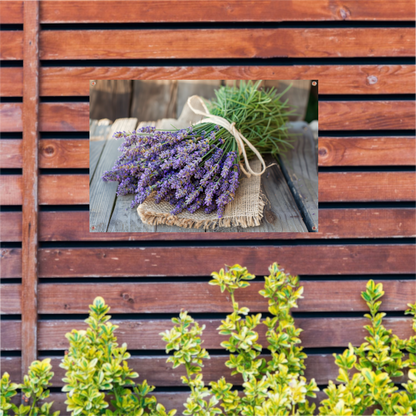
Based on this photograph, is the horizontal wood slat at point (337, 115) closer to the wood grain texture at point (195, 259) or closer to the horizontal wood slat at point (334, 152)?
the horizontal wood slat at point (334, 152)

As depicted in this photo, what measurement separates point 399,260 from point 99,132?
4.07ft

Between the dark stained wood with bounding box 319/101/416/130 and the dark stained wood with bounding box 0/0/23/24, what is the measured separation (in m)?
1.14

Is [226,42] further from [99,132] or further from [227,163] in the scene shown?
[99,132]

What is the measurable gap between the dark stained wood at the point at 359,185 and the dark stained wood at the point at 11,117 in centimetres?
114

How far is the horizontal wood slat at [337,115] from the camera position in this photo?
133 cm

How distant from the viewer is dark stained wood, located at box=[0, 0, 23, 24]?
1.31m

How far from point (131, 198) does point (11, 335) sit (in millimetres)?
710

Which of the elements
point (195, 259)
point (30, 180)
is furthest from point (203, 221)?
point (30, 180)

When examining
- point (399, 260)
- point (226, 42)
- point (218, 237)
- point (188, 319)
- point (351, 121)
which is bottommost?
point (188, 319)

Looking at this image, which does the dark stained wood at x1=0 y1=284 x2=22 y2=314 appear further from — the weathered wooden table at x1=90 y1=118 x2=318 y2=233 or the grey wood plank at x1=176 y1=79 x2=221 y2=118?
the grey wood plank at x1=176 y1=79 x2=221 y2=118

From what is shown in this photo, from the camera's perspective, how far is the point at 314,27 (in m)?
1.31

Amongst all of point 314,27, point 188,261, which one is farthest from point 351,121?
point 188,261

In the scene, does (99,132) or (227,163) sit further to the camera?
(99,132)

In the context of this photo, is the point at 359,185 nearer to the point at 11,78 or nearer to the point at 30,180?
the point at 30,180
